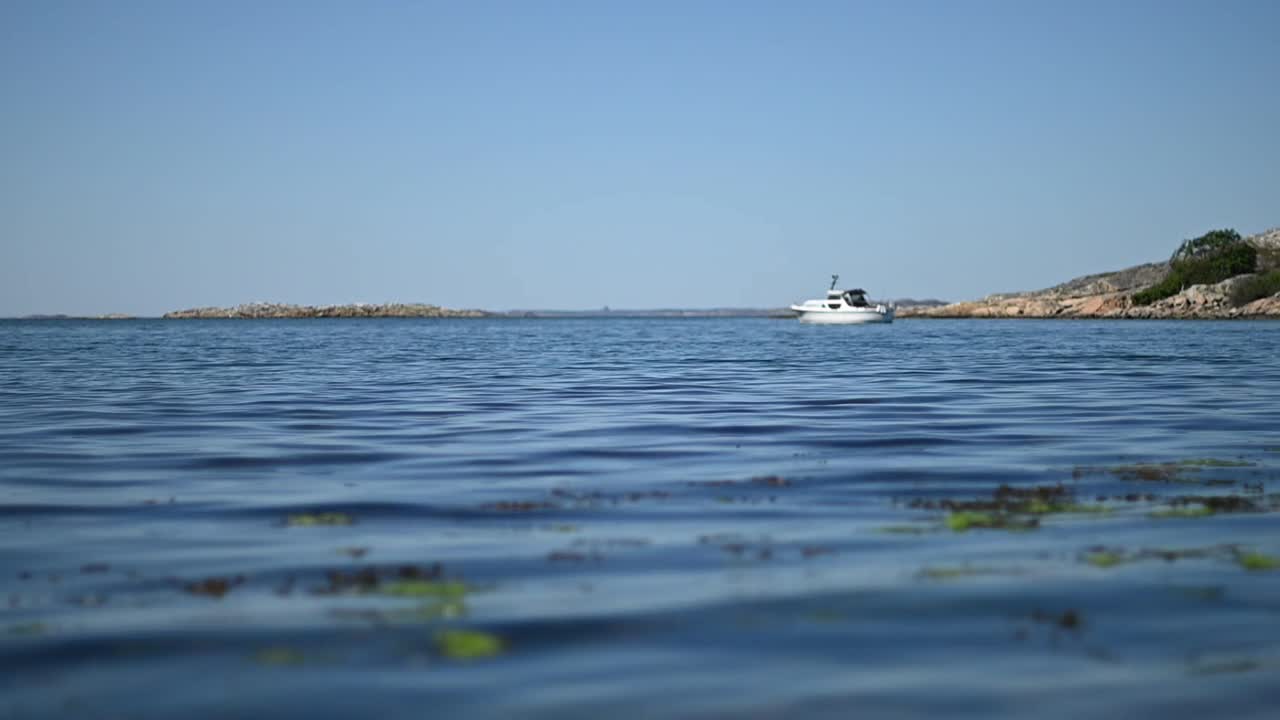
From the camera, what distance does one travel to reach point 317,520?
35.9 feet

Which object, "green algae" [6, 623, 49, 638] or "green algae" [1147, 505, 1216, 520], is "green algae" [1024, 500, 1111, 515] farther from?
"green algae" [6, 623, 49, 638]

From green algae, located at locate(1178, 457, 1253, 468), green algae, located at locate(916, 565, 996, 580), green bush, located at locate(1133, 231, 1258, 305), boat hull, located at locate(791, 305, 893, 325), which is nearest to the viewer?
green algae, located at locate(916, 565, 996, 580)

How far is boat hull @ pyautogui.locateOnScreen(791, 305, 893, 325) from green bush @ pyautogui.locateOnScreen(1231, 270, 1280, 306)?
36943 mm

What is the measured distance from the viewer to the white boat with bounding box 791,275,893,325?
448 feet

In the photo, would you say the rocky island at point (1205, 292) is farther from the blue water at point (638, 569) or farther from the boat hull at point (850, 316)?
the blue water at point (638, 569)

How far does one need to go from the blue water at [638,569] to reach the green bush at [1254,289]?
12517cm

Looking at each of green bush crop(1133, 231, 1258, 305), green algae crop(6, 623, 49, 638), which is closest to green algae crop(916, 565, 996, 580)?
green algae crop(6, 623, 49, 638)

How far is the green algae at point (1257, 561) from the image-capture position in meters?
8.65

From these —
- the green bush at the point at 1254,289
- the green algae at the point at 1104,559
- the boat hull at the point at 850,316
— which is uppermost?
the green bush at the point at 1254,289

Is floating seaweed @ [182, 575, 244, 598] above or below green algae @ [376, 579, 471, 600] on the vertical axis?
below

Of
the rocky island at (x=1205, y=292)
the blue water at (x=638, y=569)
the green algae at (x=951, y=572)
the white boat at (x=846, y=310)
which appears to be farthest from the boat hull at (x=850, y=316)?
the green algae at (x=951, y=572)

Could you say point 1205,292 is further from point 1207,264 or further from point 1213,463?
point 1213,463

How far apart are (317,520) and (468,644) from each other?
466cm

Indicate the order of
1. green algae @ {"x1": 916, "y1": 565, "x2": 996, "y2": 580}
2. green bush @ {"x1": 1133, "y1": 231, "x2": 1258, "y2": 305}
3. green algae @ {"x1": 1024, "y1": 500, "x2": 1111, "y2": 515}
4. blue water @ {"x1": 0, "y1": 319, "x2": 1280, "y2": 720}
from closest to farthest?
blue water @ {"x1": 0, "y1": 319, "x2": 1280, "y2": 720}, green algae @ {"x1": 916, "y1": 565, "x2": 996, "y2": 580}, green algae @ {"x1": 1024, "y1": 500, "x2": 1111, "y2": 515}, green bush @ {"x1": 1133, "y1": 231, "x2": 1258, "y2": 305}
